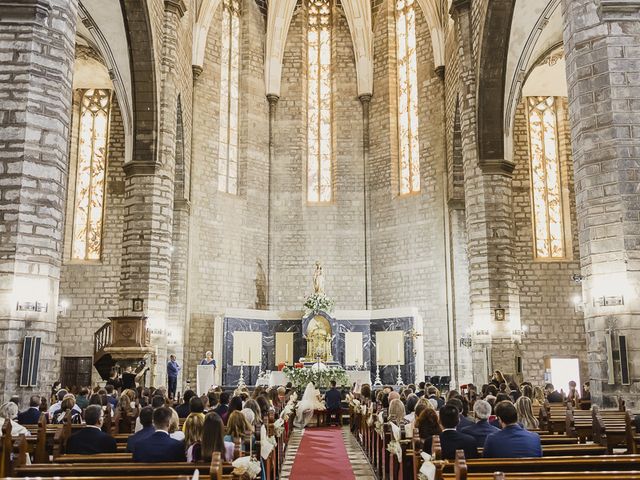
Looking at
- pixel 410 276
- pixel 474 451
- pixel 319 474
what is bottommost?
pixel 319 474

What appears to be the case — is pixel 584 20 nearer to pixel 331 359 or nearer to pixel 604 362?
pixel 604 362

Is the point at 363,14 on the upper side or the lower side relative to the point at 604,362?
upper

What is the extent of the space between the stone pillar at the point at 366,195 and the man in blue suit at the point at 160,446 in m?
18.6

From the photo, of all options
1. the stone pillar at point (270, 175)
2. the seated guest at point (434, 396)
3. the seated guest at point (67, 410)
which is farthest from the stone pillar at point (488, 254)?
the seated guest at point (67, 410)

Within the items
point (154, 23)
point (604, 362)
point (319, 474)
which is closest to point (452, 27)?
point (154, 23)

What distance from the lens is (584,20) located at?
938 cm

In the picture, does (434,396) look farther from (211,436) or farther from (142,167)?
(142,167)

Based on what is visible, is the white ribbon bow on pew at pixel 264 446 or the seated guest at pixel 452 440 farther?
the white ribbon bow on pew at pixel 264 446

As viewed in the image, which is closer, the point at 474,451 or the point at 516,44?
the point at 474,451

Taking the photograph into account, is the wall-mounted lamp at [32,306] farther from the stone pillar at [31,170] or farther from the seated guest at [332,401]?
the seated guest at [332,401]

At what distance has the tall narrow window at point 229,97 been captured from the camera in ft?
77.0

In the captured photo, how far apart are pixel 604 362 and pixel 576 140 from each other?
3.28 meters

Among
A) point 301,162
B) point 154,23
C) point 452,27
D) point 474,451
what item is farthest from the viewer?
point 301,162

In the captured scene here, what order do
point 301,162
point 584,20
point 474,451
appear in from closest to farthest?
1. point 474,451
2. point 584,20
3. point 301,162
